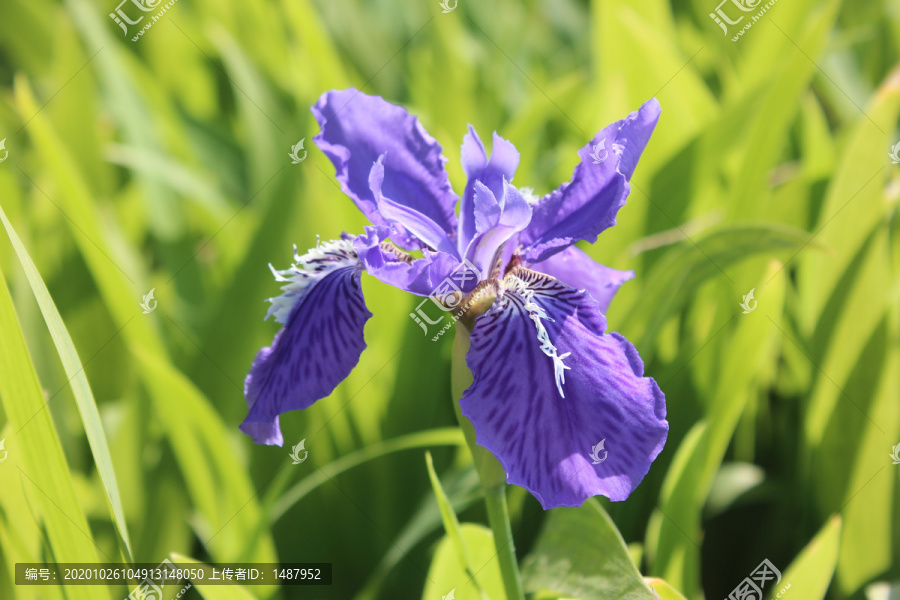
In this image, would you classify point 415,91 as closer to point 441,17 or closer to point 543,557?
point 441,17

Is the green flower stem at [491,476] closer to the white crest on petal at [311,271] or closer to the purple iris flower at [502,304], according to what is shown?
the purple iris flower at [502,304]

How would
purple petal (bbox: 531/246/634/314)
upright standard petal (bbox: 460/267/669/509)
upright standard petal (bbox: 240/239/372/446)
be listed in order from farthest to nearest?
purple petal (bbox: 531/246/634/314)
upright standard petal (bbox: 240/239/372/446)
upright standard petal (bbox: 460/267/669/509)

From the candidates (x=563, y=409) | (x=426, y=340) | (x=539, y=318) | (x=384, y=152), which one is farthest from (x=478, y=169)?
(x=426, y=340)

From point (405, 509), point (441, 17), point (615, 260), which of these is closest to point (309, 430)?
point (405, 509)

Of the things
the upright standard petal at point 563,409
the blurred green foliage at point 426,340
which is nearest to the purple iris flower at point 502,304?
the upright standard petal at point 563,409

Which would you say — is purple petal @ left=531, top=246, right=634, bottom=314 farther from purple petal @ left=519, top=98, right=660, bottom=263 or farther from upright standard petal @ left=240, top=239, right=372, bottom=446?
upright standard petal @ left=240, top=239, right=372, bottom=446
